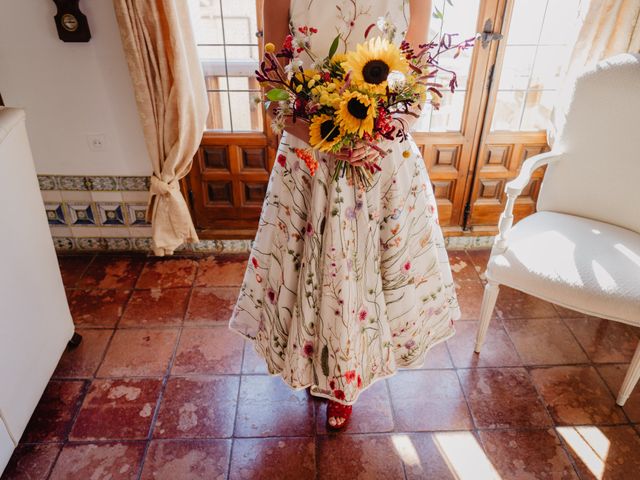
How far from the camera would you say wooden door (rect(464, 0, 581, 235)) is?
236 centimetres

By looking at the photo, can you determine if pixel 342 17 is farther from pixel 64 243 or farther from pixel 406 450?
pixel 64 243

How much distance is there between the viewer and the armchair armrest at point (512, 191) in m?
1.91

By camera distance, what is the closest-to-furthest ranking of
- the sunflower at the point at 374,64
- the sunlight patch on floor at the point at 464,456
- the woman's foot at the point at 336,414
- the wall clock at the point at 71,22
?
the sunflower at the point at 374,64, the sunlight patch on floor at the point at 464,456, the woman's foot at the point at 336,414, the wall clock at the point at 71,22

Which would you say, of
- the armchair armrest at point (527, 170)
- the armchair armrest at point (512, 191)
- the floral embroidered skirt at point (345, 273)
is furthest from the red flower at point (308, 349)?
the armchair armrest at point (527, 170)

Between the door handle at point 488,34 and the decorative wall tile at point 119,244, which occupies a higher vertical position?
the door handle at point 488,34

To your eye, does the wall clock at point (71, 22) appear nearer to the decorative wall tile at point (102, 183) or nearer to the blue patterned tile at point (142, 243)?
the decorative wall tile at point (102, 183)

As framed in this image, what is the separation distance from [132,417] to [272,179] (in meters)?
1.01

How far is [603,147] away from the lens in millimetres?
1988

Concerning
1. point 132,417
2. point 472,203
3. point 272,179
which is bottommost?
point 132,417

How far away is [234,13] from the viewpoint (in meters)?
2.31

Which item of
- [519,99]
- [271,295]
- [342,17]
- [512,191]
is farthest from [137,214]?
[519,99]

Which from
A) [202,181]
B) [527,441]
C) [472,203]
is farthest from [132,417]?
[472,203]

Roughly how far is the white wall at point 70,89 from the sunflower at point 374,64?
150 cm

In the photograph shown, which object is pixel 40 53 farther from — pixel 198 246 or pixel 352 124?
pixel 352 124
